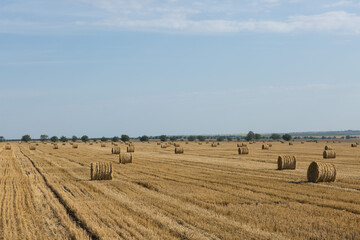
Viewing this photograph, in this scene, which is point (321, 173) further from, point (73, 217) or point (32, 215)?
point (32, 215)

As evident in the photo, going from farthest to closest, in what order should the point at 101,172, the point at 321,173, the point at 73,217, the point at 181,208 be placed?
the point at 101,172 < the point at 321,173 < the point at 181,208 < the point at 73,217

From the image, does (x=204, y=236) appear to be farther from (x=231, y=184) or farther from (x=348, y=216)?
(x=231, y=184)

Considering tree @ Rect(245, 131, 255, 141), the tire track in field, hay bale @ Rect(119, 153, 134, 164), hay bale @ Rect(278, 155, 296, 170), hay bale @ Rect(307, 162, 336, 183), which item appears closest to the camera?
the tire track in field

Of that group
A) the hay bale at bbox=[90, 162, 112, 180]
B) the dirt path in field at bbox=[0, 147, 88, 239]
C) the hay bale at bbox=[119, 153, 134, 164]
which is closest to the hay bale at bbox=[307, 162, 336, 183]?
the hay bale at bbox=[90, 162, 112, 180]

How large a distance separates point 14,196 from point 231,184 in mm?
8450

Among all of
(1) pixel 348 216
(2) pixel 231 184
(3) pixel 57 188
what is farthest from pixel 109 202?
(1) pixel 348 216

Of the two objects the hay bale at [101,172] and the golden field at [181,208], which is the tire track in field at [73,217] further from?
the hay bale at [101,172]

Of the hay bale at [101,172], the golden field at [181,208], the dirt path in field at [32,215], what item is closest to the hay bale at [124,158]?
the golden field at [181,208]

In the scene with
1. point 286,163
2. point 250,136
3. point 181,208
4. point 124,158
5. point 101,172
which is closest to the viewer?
point 181,208

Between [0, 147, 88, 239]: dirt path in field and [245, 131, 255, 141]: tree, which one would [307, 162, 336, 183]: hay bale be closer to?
[0, 147, 88, 239]: dirt path in field

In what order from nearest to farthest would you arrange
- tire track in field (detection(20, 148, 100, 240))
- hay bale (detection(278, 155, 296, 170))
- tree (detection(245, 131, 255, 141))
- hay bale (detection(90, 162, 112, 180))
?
1. tire track in field (detection(20, 148, 100, 240))
2. hay bale (detection(90, 162, 112, 180))
3. hay bale (detection(278, 155, 296, 170))
4. tree (detection(245, 131, 255, 141))

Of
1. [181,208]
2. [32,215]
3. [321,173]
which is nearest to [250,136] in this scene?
[321,173]

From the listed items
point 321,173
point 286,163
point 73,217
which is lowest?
point 73,217

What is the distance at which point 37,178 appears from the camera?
2231 centimetres
